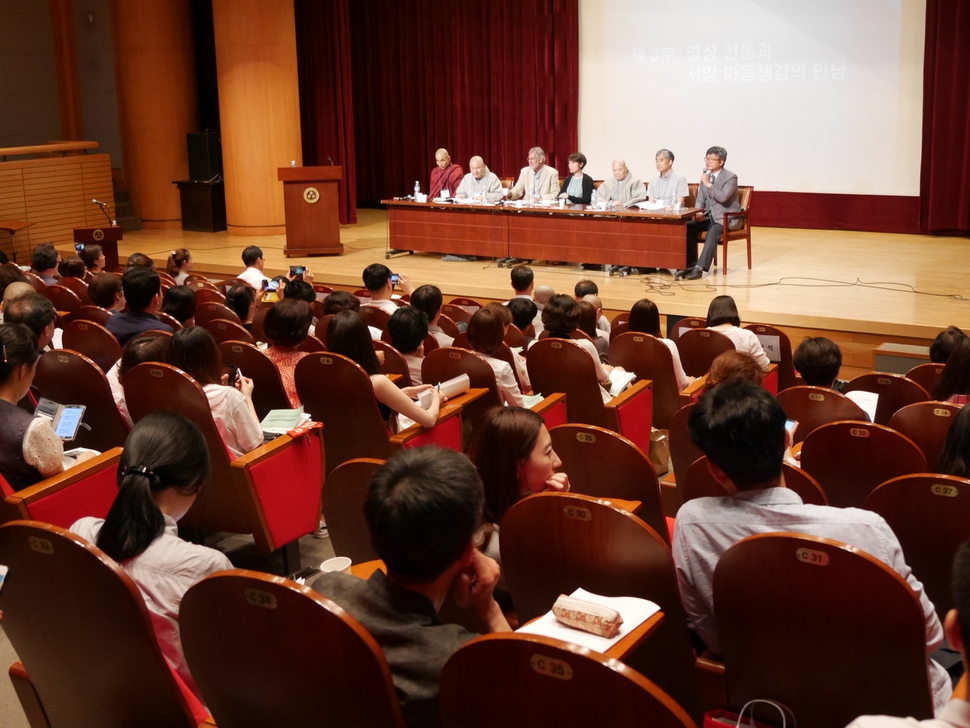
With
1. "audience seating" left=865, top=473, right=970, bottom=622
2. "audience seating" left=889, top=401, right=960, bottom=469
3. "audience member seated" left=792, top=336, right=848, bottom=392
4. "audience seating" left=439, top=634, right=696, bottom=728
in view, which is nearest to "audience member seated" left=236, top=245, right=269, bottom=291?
"audience member seated" left=792, top=336, right=848, bottom=392

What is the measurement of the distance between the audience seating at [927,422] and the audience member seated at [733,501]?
1208 mm

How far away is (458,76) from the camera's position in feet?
40.5

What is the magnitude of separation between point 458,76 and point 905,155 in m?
5.36

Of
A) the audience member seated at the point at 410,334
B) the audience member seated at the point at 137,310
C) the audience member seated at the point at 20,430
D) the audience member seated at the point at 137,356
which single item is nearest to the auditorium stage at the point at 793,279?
the audience member seated at the point at 410,334

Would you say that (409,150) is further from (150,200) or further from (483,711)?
(483,711)

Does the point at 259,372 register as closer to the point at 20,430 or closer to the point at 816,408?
the point at 20,430

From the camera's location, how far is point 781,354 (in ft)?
16.5

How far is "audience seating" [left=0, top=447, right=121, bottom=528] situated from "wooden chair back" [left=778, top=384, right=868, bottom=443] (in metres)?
2.17

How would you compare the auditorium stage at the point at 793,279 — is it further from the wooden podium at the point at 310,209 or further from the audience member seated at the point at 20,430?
the audience member seated at the point at 20,430

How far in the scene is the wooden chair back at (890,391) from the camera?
12.1ft

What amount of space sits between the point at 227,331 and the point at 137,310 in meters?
0.43

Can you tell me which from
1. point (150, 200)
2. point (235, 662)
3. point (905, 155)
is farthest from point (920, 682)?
point (150, 200)

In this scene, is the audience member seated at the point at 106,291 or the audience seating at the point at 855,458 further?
the audience member seated at the point at 106,291

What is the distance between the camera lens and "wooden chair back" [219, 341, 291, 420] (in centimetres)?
392
